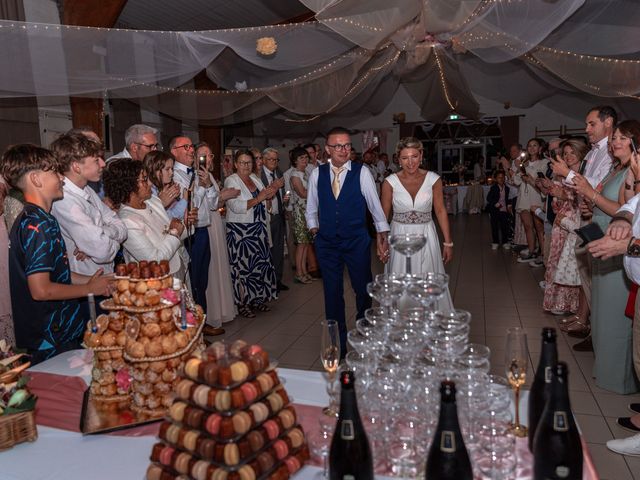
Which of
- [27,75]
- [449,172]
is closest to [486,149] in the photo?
[449,172]

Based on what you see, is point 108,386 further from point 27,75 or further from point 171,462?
point 27,75

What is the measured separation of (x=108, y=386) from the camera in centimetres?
171

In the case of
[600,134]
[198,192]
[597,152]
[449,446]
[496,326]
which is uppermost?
[600,134]

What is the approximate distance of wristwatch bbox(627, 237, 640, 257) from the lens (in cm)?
218

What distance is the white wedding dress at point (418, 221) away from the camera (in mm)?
3789

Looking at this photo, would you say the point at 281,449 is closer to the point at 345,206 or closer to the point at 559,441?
the point at 559,441

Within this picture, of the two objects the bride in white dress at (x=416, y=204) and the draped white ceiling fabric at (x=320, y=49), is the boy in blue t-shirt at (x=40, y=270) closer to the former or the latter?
the draped white ceiling fabric at (x=320, y=49)

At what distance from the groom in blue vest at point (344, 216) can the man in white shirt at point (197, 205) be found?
104 centimetres

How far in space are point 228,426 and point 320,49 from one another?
13.7 feet

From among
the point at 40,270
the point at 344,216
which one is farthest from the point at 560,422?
the point at 344,216

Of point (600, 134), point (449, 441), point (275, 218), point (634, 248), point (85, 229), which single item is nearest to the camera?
point (449, 441)

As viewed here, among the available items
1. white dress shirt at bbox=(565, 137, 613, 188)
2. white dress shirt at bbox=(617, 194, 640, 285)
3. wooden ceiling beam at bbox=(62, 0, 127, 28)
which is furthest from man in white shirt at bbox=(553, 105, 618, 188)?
wooden ceiling beam at bbox=(62, 0, 127, 28)

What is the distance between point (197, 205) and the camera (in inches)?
168

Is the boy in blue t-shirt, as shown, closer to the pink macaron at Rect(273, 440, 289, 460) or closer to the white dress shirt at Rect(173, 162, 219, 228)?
the pink macaron at Rect(273, 440, 289, 460)
